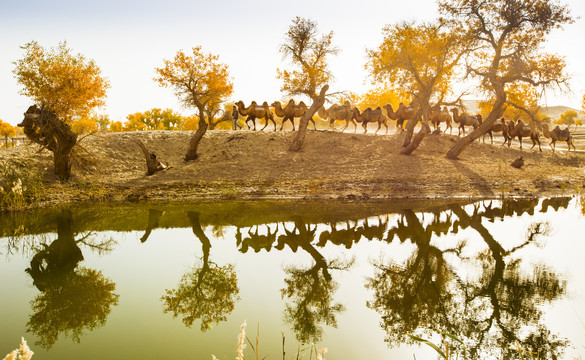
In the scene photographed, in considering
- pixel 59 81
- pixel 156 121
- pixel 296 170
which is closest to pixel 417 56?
pixel 296 170

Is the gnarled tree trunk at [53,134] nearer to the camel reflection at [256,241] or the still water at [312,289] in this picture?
the still water at [312,289]

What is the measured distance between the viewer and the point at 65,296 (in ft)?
22.8

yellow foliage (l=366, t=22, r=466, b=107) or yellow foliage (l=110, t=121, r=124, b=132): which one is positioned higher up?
yellow foliage (l=366, t=22, r=466, b=107)

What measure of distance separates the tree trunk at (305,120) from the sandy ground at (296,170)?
592 mm

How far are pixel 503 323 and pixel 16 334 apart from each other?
6.65 m

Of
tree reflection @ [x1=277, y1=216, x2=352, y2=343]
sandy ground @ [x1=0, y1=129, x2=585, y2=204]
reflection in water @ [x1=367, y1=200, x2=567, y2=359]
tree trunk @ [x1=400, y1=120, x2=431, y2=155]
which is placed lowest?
tree reflection @ [x1=277, y1=216, x2=352, y2=343]

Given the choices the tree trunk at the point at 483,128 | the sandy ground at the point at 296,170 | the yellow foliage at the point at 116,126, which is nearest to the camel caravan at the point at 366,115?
the sandy ground at the point at 296,170

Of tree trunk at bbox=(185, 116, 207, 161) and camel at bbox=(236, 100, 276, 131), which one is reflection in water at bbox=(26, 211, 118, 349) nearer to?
tree trunk at bbox=(185, 116, 207, 161)

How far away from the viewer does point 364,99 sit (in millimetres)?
42312

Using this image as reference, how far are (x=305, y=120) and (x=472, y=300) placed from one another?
19.4 m

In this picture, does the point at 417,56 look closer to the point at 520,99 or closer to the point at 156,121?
Result: the point at 520,99

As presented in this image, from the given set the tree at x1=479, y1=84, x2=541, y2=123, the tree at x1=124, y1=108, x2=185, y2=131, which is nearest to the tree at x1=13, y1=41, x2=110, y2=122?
the tree at x1=479, y1=84, x2=541, y2=123

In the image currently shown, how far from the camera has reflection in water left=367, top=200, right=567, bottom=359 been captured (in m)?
5.27

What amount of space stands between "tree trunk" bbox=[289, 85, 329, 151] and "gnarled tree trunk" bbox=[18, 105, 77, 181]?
462 inches
